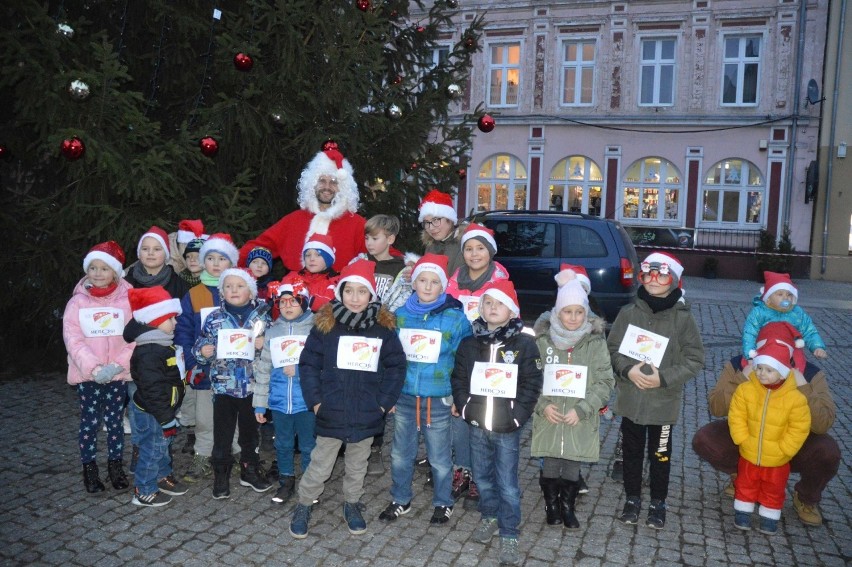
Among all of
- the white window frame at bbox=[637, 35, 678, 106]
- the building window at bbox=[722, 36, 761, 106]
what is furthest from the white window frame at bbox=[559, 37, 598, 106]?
the building window at bbox=[722, 36, 761, 106]

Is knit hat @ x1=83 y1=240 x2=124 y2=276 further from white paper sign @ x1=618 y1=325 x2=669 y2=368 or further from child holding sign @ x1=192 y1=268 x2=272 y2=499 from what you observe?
white paper sign @ x1=618 y1=325 x2=669 y2=368

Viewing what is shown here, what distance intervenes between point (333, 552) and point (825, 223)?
19.8m

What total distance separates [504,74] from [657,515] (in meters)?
20.8

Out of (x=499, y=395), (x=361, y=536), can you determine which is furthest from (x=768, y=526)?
(x=361, y=536)

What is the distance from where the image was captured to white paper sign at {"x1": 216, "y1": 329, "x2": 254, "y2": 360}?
471 centimetres

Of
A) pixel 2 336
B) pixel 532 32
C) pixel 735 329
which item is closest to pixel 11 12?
pixel 2 336

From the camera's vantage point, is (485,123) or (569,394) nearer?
(569,394)

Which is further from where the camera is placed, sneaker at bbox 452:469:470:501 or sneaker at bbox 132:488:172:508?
sneaker at bbox 452:469:470:501

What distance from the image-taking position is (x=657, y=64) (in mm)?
21688

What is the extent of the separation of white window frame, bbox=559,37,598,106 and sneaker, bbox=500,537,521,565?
20095mm

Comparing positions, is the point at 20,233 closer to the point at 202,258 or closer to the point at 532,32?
the point at 202,258

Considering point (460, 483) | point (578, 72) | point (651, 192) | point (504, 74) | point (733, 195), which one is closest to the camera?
point (460, 483)

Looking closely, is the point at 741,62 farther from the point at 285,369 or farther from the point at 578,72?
the point at 285,369

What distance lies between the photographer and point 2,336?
313 inches
